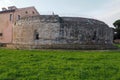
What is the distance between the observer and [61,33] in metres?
21.5

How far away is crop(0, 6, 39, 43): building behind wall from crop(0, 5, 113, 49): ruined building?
1245cm

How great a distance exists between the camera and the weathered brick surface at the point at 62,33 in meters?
21.4

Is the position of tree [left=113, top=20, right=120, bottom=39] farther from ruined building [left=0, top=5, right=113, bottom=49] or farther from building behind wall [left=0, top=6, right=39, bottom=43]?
ruined building [left=0, top=5, right=113, bottom=49]

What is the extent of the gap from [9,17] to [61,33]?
16547 mm

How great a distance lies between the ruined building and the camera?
2138 cm

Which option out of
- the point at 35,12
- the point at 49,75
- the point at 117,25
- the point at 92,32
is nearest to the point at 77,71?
the point at 49,75

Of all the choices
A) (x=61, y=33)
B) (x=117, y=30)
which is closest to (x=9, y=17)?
(x=61, y=33)

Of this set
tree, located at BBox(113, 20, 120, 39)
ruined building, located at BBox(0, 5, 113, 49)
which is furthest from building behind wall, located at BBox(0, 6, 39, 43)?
Result: tree, located at BBox(113, 20, 120, 39)

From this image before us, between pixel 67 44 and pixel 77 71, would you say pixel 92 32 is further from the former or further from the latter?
pixel 77 71

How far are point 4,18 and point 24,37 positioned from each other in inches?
587

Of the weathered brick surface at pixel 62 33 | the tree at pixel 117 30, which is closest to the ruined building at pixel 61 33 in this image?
the weathered brick surface at pixel 62 33

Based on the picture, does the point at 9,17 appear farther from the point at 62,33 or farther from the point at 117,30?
the point at 117,30

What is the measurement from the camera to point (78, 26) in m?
21.8

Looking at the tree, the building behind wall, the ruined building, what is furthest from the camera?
the tree
